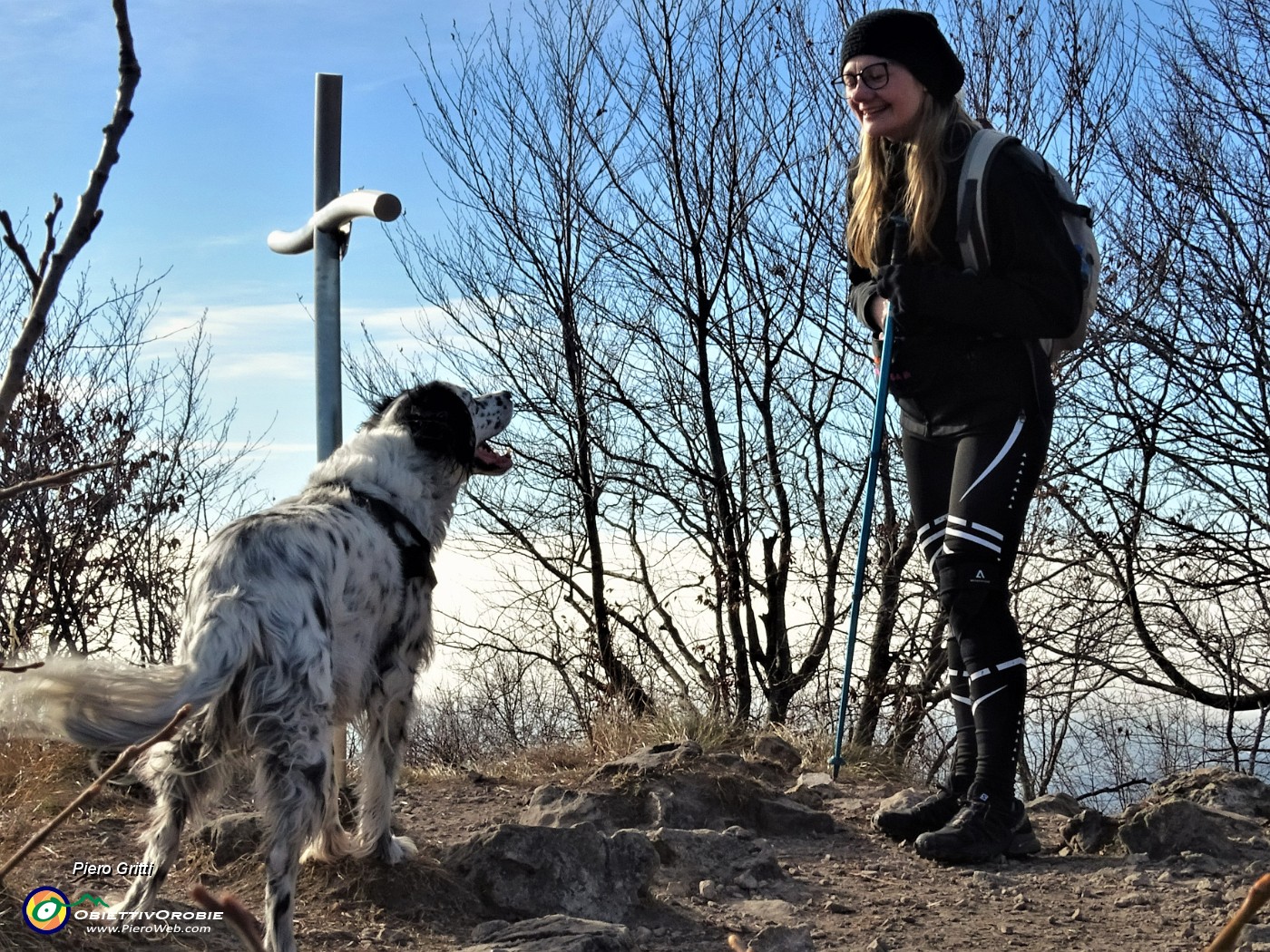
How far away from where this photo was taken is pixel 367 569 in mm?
3641

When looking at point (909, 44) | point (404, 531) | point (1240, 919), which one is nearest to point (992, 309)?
point (909, 44)

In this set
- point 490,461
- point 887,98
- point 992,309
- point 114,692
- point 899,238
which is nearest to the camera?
point 114,692

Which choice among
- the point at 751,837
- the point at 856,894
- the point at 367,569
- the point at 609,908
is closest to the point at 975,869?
the point at 856,894

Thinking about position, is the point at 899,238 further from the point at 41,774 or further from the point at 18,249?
the point at 41,774

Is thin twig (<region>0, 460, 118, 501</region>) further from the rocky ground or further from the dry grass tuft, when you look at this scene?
the dry grass tuft

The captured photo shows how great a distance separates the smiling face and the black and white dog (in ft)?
6.08

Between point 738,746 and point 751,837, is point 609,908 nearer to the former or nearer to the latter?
point 751,837

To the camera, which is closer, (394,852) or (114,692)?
(114,692)

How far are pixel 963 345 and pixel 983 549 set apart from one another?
2.07ft

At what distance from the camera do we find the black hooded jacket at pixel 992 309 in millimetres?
3596

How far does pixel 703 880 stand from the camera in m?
3.93

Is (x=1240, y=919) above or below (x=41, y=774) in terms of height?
above

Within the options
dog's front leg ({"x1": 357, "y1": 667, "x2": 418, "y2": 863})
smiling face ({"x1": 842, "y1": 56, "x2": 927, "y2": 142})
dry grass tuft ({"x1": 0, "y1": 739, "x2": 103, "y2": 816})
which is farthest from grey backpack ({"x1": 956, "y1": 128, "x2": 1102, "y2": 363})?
dry grass tuft ({"x1": 0, "y1": 739, "x2": 103, "y2": 816})

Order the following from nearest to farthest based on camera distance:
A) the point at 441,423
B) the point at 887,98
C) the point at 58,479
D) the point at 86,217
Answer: the point at 86,217 → the point at 58,479 → the point at 887,98 → the point at 441,423
